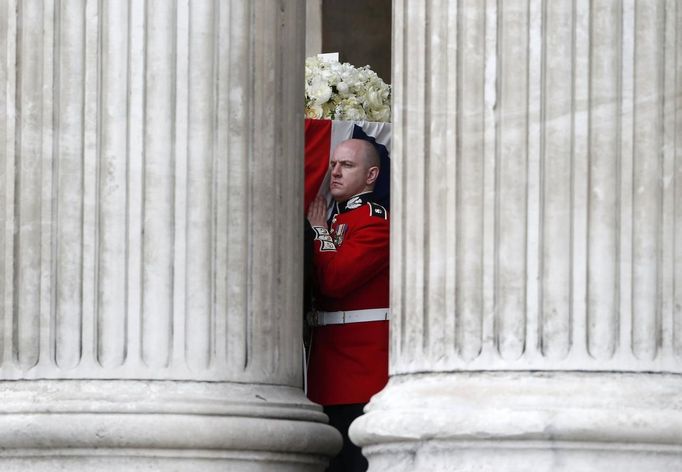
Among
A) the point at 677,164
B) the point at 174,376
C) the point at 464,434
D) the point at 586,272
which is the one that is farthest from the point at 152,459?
the point at 677,164

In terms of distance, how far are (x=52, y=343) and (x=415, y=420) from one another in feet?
6.09

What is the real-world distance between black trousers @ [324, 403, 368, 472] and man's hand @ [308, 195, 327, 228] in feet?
3.56

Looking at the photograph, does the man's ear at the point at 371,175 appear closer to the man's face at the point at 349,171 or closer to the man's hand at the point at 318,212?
the man's face at the point at 349,171

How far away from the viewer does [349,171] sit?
1037 cm

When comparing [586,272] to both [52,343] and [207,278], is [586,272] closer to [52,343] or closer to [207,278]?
[207,278]

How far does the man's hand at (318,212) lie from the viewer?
10359 mm

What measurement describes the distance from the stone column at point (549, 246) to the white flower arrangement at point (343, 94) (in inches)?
149

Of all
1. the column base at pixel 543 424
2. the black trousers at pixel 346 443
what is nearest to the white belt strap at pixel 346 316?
the black trousers at pixel 346 443

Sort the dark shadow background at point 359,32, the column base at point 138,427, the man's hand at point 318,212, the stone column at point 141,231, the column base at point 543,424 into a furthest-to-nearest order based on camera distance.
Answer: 1. the dark shadow background at point 359,32
2. the man's hand at point 318,212
3. the stone column at point 141,231
4. the column base at point 138,427
5. the column base at point 543,424

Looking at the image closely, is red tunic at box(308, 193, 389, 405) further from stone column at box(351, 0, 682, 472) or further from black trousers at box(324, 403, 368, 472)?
stone column at box(351, 0, 682, 472)

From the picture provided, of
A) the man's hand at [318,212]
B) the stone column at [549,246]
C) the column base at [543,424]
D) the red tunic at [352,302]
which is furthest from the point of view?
the man's hand at [318,212]

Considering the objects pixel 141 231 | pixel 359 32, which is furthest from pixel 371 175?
pixel 359 32

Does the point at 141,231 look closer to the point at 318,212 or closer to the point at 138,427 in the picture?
the point at 138,427

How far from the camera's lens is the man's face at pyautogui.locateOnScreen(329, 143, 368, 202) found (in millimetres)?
10359
